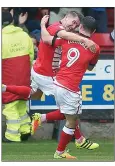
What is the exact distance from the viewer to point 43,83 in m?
10.6

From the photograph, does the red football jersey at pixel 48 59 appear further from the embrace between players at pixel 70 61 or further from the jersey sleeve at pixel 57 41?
the jersey sleeve at pixel 57 41

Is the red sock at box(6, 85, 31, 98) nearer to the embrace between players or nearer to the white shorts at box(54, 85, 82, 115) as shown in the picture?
the embrace between players

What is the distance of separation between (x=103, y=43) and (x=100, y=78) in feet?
2.18

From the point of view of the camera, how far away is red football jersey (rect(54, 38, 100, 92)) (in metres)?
9.55

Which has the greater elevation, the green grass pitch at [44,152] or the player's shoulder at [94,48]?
the player's shoulder at [94,48]

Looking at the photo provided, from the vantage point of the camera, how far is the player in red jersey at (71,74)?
9562 millimetres

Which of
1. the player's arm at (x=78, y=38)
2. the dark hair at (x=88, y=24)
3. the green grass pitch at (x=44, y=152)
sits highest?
the dark hair at (x=88, y=24)

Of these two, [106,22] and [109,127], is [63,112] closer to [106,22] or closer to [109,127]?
[109,127]

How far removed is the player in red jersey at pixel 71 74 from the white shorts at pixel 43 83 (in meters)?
0.86

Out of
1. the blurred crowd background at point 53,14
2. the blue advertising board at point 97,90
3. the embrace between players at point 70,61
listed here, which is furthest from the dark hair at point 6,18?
the embrace between players at point 70,61

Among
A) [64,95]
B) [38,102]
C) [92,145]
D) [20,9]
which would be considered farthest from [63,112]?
[20,9]

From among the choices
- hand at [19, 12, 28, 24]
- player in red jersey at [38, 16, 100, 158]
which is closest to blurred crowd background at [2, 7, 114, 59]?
hand at [19, 12, 28, 24]
